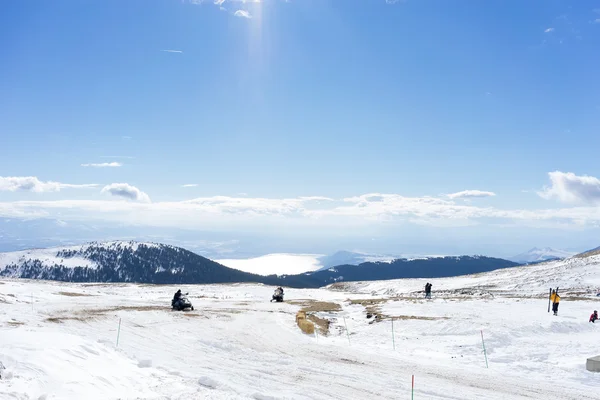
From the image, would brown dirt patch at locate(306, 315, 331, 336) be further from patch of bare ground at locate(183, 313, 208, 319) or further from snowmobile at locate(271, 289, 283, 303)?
snowmobile at locate(271, 289, 283, 303)

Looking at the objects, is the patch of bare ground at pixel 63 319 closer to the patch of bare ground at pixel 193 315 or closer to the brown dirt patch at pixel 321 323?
the patch of bare ground at pixel 193 315

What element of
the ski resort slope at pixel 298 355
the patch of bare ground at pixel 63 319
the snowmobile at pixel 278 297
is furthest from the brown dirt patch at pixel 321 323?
the snowmobile at pixel 278 297

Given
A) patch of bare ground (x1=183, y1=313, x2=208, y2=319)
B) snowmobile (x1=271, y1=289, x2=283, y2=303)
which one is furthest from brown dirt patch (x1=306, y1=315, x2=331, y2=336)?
snowmobile (x1=271, y1=289, x2=283, y2=303)

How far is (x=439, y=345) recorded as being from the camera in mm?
24125

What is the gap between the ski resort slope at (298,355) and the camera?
13.3 meters

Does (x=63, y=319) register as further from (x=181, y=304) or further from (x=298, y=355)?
(x=298, y=355)

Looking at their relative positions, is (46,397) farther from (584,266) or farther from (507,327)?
(584,266)

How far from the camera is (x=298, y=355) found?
21.0m

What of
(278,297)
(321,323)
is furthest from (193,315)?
(278,297)

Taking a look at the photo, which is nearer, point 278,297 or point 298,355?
point 298,355

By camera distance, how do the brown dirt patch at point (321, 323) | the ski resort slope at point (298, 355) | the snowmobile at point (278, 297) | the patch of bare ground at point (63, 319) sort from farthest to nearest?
the snowmobile at point (278, 297) → the brown dirt patch at point (321, 323) → the patch of bare ground at point (63, 319) → the ski resort slope at point (298, 355)

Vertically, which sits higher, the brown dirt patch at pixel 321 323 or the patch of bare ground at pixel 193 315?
the brown dirt patch at pixel 321 323

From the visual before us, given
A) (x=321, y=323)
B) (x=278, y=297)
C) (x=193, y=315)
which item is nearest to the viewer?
(x=321, y=323)

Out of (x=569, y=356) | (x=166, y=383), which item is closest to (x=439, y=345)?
(x=569, y=356)
